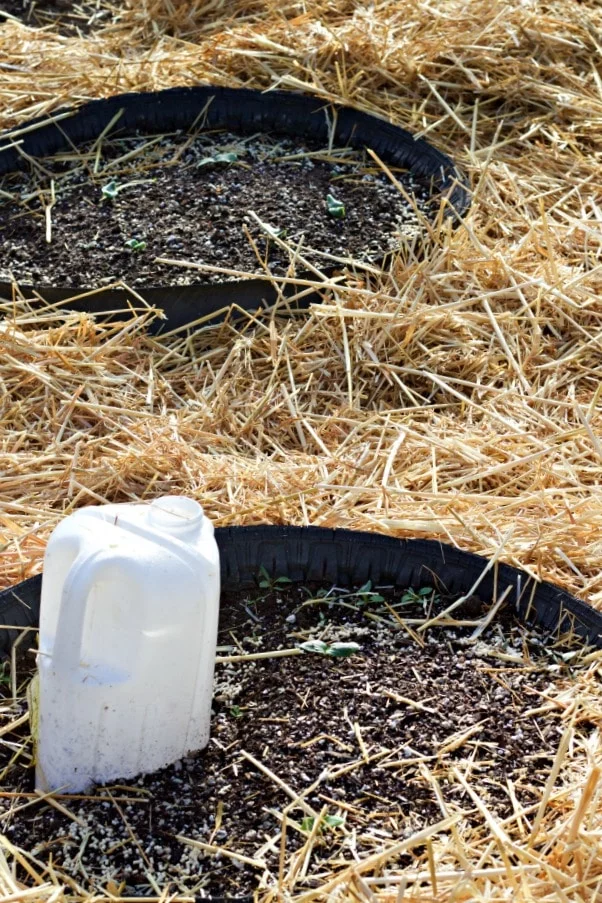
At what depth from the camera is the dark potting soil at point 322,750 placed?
2.09 meters

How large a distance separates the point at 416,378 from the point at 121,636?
1.81 meters

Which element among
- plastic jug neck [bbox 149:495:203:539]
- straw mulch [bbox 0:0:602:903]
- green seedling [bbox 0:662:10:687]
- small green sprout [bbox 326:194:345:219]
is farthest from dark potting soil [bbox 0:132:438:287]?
plastic jug neck [bbox 149:495:203:539]

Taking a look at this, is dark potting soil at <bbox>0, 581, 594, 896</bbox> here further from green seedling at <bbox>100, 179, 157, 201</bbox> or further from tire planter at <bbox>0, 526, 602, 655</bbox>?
green seedling at <bbox>100, 179, 157, 201</bbox>

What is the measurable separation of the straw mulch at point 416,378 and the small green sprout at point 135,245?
332mm

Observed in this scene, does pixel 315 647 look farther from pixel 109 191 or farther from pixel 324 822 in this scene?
pixel 109 191

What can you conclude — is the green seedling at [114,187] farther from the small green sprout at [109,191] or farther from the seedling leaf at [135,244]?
the seedling leaf at [135,244]

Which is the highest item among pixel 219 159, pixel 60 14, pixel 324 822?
pixel 324 822

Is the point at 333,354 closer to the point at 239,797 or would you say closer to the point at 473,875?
the point at 239,797

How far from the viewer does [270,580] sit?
274cm

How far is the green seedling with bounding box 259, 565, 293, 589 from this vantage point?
2.73 metres

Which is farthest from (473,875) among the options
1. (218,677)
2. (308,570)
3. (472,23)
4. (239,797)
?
(472,23)

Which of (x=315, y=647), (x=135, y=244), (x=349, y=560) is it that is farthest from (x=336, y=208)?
(x=315, y=647)

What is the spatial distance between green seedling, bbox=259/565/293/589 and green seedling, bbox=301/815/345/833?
0.68 m

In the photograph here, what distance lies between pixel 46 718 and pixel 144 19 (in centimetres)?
429
